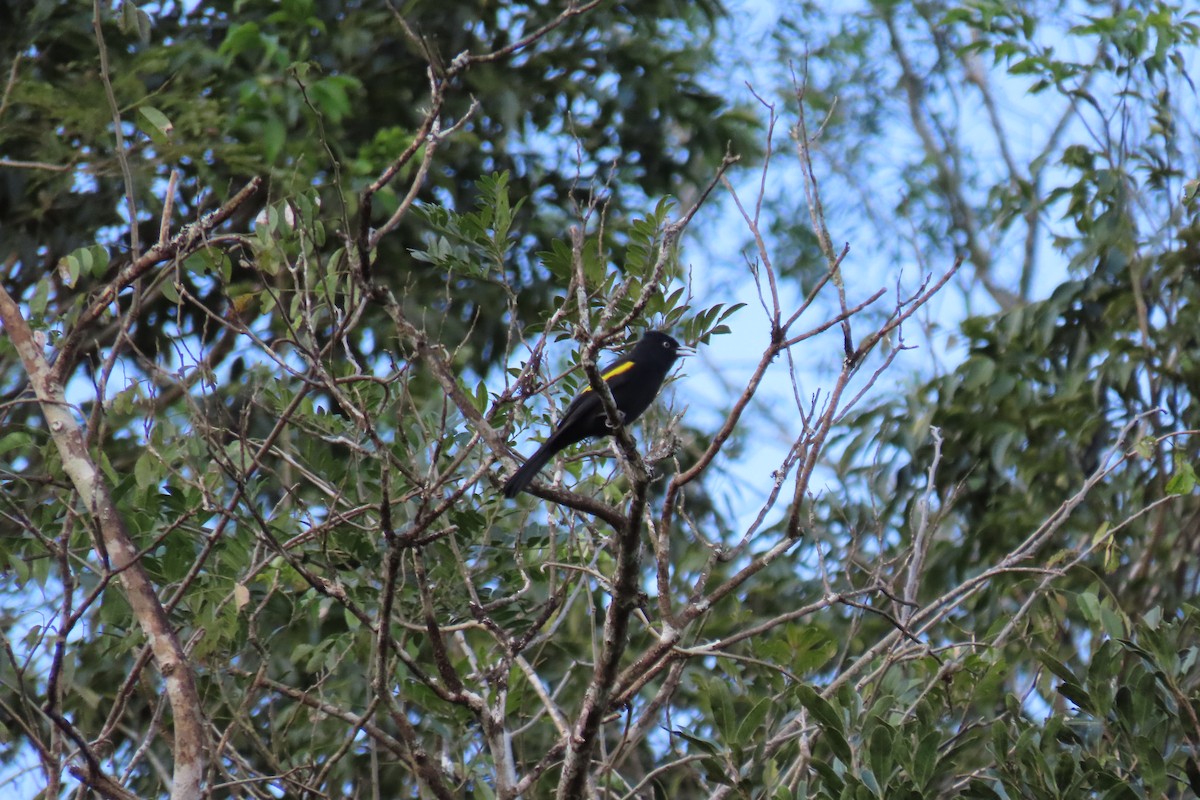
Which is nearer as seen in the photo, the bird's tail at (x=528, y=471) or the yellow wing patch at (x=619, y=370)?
the bird's tail at (x=528, y=471)

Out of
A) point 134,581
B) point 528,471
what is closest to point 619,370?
point 528,471

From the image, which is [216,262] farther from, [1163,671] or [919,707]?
[1163,671]

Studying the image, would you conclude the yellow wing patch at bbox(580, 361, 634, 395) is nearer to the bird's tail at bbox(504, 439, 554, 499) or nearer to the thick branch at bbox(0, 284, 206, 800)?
the bird's tail at bbox(504, 439, 554, 499)

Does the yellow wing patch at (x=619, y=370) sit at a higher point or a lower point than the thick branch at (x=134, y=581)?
higher

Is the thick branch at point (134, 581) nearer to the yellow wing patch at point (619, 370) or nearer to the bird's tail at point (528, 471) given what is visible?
the bird's tail at point (528, 471)

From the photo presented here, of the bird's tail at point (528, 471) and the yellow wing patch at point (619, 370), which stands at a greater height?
the yellow wing patch at point (619, 370)

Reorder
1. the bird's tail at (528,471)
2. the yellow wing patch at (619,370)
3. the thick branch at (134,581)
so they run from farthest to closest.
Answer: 1. the yellow wing patch at (619,370)
2. the bird's tail at (528,471)
3. the thick branch at (134,581)

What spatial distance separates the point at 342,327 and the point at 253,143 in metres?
3.85

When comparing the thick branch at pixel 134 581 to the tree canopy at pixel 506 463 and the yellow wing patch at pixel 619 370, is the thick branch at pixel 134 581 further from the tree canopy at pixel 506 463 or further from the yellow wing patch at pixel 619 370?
the yellow wing patch at pixel 619 370

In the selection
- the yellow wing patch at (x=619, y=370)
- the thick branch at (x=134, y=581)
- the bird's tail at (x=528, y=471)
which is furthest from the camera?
the yellow wing patch at (x=619, y=370)

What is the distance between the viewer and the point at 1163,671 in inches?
167

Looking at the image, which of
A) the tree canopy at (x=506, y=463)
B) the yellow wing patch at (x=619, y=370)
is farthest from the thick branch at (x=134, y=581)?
the yellow wing patch at (x=619, y=370)

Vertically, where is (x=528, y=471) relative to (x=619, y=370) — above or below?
below

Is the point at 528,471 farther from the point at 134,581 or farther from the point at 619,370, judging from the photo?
the point at 619,370
